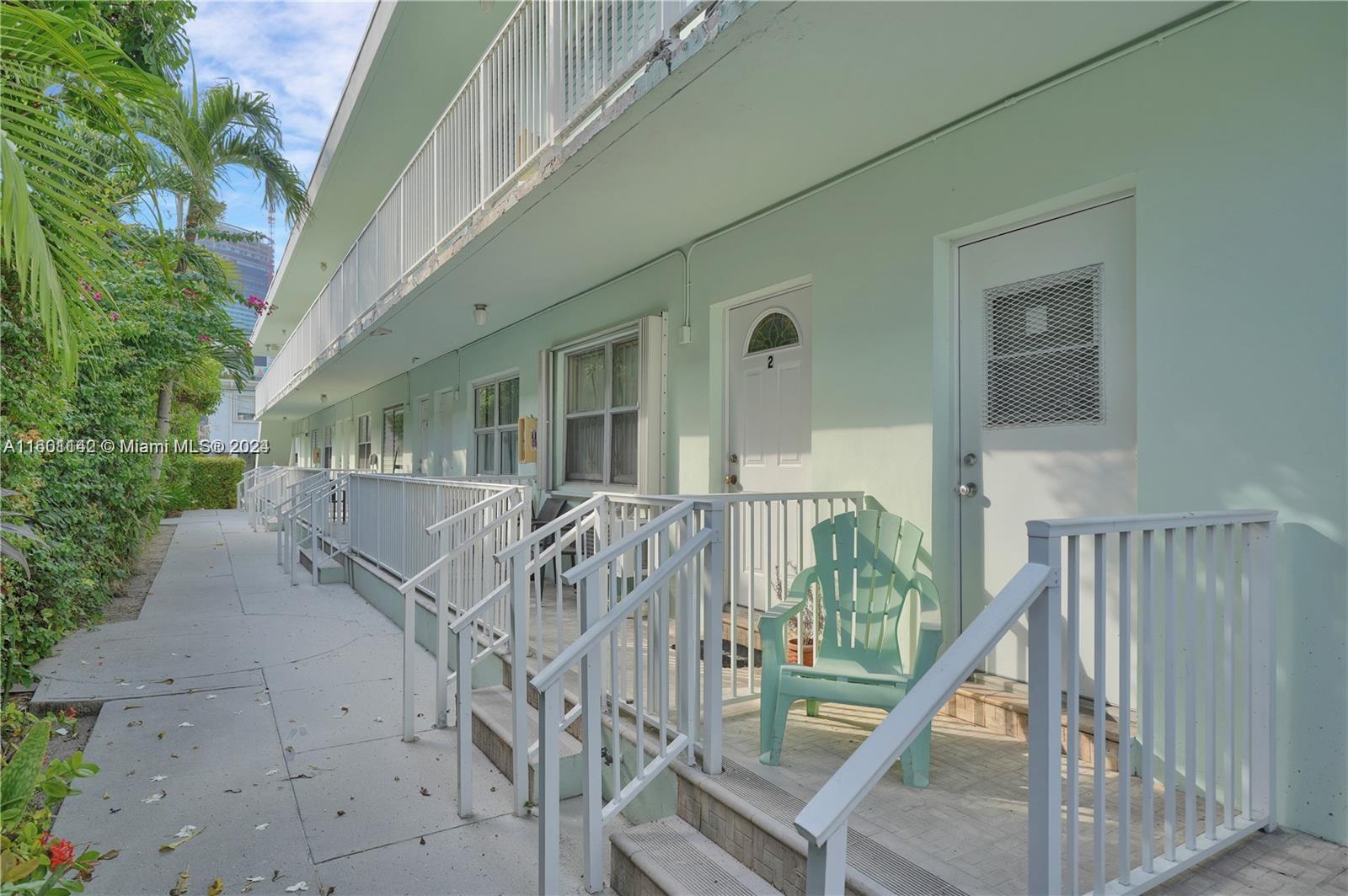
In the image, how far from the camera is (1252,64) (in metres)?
2.43

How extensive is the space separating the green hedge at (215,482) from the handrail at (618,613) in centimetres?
2168

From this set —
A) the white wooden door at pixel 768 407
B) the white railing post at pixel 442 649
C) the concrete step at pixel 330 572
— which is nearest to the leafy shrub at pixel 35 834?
the white railing post at pixel 442 649

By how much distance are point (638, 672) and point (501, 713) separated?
157 cm

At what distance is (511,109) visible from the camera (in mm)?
4426

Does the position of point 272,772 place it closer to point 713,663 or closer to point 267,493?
point 713,663

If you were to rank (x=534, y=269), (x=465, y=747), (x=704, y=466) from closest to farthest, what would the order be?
(x=465, y=747) → (x=704, y=466) → (x=534, y=269)

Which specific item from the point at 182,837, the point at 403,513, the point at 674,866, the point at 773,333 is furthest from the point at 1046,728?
the point at 403,513

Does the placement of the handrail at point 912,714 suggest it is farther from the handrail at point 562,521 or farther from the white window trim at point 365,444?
the white window trim at point 365,444

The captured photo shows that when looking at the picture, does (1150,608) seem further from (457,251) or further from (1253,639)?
(457,251)

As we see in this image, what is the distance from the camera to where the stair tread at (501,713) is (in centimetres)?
341

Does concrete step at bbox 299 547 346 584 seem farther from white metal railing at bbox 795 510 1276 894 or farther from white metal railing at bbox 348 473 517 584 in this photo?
white metal railing at bbox 795 510 1276 894

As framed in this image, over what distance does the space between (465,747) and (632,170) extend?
280 cm

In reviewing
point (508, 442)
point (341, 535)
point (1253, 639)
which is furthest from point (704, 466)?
point (341, 535)

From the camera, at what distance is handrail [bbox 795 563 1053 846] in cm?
115
